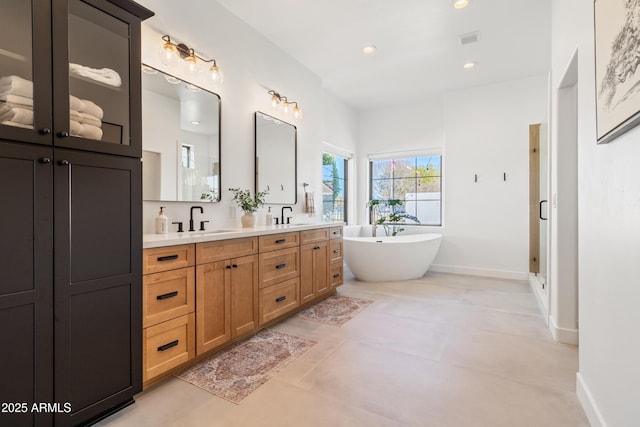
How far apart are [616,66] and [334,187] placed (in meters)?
4.51

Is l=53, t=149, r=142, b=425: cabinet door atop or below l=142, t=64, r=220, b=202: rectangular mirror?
below

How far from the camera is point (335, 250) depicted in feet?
12.6

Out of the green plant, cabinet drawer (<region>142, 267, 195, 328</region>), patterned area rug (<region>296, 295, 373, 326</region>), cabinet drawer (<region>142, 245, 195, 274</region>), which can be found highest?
the green plant

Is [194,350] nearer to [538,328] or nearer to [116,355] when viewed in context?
[116,355]

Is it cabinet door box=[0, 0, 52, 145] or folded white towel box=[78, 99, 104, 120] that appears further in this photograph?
folded white towel box=[78, 99, 104, 120]

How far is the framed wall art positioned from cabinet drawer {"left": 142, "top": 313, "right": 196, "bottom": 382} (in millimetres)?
2355

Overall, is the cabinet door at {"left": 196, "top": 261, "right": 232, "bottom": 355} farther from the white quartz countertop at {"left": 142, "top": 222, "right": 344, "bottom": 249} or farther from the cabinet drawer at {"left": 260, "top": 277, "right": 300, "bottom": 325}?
the cabinet drawer at {"left": 260, "top": 277, "right": 300, "bottom": 325}

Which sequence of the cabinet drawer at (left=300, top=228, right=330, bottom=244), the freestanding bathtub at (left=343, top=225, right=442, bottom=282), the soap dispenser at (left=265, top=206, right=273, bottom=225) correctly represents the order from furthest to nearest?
the freestanding bathtub at (left=343, top=225, right=442, bottom=282)
the soap dispenser at (left=265, top=206, right=273, bottom=225)
the cabinet drawer at (left=300, top=228, right=330, bottom=244)

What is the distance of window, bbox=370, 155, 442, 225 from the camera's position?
5.51 m

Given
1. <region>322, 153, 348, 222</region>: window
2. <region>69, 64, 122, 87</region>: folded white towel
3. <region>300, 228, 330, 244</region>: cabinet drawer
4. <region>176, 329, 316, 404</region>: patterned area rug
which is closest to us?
<region>69, 64, 122, 87</region>: folded white towel

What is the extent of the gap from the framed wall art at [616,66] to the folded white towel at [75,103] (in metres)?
2.28

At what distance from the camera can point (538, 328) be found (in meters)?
2.84

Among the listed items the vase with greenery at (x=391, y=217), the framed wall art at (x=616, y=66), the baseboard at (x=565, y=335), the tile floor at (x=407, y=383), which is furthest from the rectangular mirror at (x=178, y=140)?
the vase with greenery at (x=391, y=217)

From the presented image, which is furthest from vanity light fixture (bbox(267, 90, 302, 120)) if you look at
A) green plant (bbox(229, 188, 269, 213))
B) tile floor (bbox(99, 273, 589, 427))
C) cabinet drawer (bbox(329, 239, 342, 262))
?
tile floor (bbox(99, 273, 589, 427))
